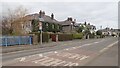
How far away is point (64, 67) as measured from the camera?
1251 centimetres

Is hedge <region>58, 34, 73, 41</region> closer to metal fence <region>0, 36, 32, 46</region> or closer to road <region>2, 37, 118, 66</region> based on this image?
metal fence <region>0, 36, 32, 46</region>

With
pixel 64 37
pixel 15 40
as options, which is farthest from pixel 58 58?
pixel 64 37

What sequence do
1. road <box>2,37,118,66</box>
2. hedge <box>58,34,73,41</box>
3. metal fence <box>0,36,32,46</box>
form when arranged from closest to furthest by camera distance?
road <box>2,37,118,66</box> → metal fence <box>0,36,32,46</box> → hedge <box>58,34,73,41</box>

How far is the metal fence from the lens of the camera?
34281mm

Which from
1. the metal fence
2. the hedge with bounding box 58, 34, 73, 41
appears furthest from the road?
the hedge with bounding box 58, 34, 73, 41

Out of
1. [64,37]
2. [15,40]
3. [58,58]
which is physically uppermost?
[15,40]

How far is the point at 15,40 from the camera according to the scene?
37.1 meters

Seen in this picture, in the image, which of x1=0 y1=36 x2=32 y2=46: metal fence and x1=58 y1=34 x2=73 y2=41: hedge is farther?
x1=58 y1=34 x2=73 y2=41: hedge

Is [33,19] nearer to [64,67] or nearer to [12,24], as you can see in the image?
[12,24]

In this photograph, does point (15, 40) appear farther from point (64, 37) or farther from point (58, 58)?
point (64, 37)

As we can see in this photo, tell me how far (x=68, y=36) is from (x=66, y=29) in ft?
154

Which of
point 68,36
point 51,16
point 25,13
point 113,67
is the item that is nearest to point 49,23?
point 51,16

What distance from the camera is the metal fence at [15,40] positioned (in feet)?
112

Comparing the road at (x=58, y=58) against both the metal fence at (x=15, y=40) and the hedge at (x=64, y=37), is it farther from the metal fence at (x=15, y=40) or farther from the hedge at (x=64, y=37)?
the hedge at (x=64, y=37)
